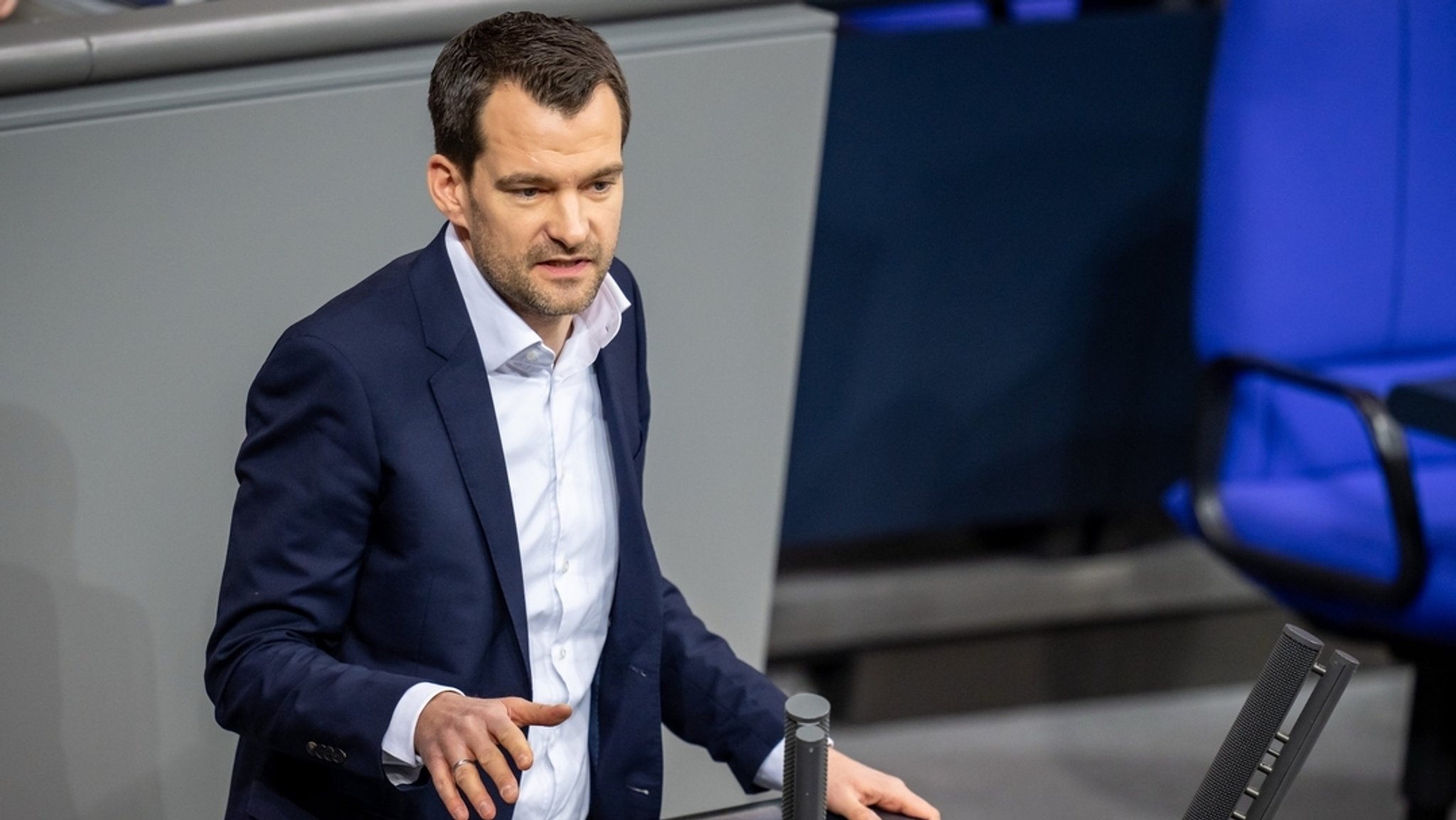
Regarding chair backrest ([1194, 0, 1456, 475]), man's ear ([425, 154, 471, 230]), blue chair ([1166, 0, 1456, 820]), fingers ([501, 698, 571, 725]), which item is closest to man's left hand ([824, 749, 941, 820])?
fingers ([501, 698, 571, 725])

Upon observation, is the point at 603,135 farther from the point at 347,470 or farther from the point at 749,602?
the point at 749,602

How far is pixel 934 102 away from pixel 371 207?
1.57 m

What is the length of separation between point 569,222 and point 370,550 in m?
0.28

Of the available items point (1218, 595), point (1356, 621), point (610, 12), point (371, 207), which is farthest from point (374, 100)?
point (1218, 595)

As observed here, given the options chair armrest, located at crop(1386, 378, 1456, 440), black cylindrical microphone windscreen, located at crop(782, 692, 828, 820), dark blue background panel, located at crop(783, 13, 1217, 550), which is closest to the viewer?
black cylindrical microphone windscreen, located at crop(782, 692, 828, 820)

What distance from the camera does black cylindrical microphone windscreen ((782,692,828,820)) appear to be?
3.51 ft

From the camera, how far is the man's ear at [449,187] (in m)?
1.21

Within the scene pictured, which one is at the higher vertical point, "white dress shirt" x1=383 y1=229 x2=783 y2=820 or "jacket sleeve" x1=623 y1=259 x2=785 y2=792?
"white dress shirt" x1=383 y1=229 x2=783 y2=820

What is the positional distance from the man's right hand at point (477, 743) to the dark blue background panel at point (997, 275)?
187cm

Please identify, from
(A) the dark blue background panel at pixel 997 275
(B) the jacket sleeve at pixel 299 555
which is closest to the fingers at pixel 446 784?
(B) the jacket sleeve at pixel 299 555

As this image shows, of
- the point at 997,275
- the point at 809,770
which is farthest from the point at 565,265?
the point at 997,275

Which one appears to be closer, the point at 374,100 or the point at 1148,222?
the point at 374,100

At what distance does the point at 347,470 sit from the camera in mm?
1241

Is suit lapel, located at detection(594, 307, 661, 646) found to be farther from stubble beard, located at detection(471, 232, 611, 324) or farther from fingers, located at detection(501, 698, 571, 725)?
fingers, located at detection(501, 698, 571, 725)
